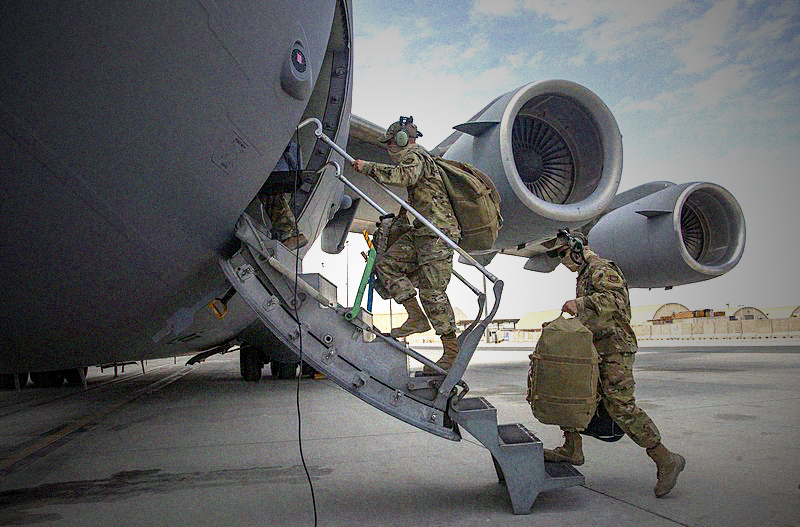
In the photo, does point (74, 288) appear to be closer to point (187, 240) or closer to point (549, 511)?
point (187, 240)

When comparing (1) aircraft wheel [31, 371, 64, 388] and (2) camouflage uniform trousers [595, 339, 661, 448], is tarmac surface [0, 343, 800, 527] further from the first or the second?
(1) aircraft wheel [31, 371, 64, 388]

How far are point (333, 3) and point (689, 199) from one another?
8118mm

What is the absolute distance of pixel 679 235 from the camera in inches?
380

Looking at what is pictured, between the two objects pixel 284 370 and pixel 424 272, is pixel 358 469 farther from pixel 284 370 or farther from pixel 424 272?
pixel 284 370

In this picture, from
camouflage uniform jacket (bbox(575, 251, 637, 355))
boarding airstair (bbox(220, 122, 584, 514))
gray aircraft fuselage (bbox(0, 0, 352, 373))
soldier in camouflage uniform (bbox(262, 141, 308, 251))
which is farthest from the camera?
soldier in camouflage uniform (bbox(262, 141, 308, 251))

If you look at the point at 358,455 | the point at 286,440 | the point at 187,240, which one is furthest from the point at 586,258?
the point at 286,440

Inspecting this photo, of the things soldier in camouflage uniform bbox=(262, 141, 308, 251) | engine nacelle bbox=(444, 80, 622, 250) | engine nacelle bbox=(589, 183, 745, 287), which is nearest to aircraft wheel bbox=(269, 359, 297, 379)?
engine nacelle bbox=(444, 80, 622, 250)

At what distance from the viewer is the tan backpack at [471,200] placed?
12.8 ft

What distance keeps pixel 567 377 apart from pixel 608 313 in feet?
1.78

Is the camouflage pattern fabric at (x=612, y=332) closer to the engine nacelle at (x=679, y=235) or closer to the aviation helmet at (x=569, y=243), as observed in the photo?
the aviation helmet at (x=569, y=243)

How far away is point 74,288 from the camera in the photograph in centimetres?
352

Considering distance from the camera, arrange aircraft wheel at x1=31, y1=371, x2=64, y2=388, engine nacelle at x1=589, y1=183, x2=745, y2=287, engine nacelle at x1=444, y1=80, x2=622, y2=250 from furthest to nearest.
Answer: aircraft wheel at x1=31, y1=371, x2=64, y2=388, engine nacelle at x1=589, y1=183, x2=745, y2=287, engine nacelle at x1=444, y1=80, x2=622, y2=250

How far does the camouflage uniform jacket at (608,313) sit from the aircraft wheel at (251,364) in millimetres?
8672

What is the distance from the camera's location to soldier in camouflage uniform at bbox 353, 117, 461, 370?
3.71m
